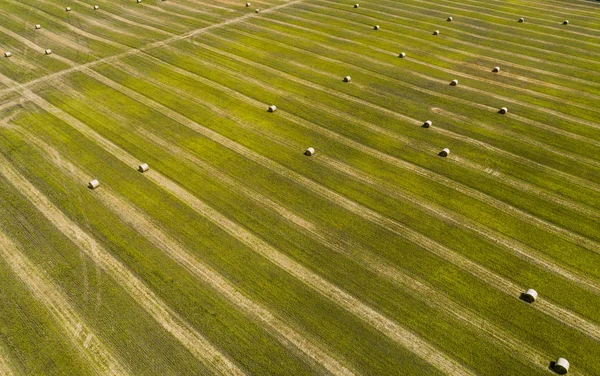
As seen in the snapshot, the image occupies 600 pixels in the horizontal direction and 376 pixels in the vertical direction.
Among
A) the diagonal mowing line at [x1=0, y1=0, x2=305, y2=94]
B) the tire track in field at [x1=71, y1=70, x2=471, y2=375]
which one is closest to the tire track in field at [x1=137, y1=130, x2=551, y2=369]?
the tire track in field at [x1=71, y1=70, x2=471, y2=375]

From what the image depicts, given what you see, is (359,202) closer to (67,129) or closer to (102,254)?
(102,254)

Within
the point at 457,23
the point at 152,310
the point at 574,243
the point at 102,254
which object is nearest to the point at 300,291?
the point at 152,310

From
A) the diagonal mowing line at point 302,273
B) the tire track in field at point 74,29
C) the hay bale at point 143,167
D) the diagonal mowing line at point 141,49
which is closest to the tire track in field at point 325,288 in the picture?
the diagonal mowing line at point 302,273

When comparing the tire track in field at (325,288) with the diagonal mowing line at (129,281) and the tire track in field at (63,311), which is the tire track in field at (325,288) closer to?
the diagonal mowing line at (129,281)

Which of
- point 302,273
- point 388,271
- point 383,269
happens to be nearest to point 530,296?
point 388,271

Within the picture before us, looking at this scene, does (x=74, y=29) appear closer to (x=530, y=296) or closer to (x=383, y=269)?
(x=383, y=269)

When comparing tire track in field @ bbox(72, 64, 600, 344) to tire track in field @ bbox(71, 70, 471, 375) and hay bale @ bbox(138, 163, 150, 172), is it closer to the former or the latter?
tire track in field @ bbox(71, 70, 471, 375)
